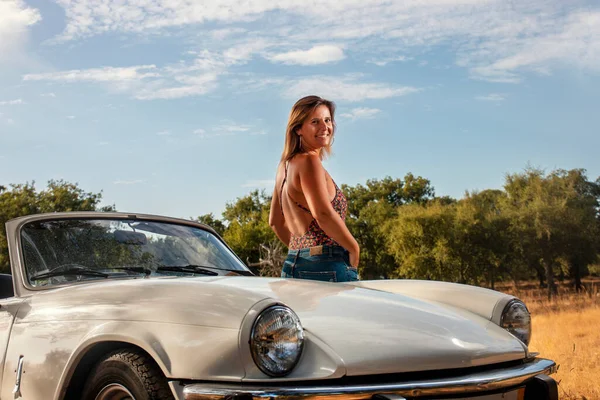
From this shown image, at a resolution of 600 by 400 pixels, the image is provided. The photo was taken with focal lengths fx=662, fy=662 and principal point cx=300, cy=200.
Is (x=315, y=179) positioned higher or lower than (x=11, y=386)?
higher

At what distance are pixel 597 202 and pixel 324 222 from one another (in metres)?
53.1

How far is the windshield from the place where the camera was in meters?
4.07

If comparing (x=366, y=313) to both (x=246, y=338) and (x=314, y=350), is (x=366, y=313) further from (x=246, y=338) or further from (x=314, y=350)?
(x=246, y=338)

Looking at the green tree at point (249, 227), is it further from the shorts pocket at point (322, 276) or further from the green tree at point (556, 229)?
the shorts pocket at point (322, 276)

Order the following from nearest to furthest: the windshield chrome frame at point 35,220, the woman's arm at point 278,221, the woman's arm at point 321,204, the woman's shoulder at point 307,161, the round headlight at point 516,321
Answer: the round headlight at point 516,321
the windshield chrome frame at point 35,220
the woman's arm at point 321,204
the woman's shoulder at point 307,161
the woman's arm at point 278,221

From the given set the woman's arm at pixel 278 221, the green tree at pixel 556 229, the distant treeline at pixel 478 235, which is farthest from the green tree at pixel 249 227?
the woman's arm at pixel 278 221

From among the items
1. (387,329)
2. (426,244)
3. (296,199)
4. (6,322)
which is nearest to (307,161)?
(296,199)

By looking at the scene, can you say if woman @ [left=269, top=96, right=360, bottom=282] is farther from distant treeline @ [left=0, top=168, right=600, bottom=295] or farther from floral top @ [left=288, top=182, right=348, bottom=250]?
distant treeline @ [left=0, top=168, right=600, bottom=295]

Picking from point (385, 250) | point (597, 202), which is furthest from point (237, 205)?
point (597, 202)

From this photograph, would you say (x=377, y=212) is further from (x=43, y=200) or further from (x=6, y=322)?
(x=6, y=322)

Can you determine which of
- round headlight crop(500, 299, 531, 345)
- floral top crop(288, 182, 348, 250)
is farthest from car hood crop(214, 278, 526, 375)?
floral top crop(288, 182, 348, 250)

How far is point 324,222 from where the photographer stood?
13.4ft

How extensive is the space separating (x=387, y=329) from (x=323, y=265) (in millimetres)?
1113

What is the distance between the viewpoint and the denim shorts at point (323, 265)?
13.5ft
